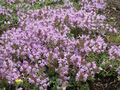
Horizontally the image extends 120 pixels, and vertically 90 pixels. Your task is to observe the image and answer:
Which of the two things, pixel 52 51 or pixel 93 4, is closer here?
pixel 52 51

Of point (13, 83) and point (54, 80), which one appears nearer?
point (13, 83)

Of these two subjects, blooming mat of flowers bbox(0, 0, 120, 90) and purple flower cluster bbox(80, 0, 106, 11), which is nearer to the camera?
blooming mat of flowers bbox(0, 0, 120, 90)

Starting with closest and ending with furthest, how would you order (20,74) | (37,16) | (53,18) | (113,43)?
(20,74)
(113,43)
(53,18)
(37,16)

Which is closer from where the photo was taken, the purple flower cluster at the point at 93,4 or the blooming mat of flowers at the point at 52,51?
the blooming mat of flowers at the point at 52,51

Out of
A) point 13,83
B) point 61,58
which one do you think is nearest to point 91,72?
point 61,58

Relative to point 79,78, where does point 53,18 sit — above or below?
above

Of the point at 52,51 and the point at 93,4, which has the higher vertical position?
the point at 93,4

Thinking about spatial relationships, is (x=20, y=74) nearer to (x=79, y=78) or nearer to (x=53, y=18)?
(x=79, y=78)

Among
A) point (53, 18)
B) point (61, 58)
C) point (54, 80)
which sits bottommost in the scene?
point (54, 80)
